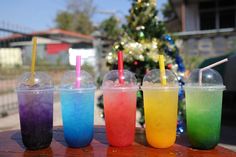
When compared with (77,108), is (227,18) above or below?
above

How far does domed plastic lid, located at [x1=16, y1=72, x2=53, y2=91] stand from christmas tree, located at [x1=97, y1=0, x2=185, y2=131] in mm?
2316

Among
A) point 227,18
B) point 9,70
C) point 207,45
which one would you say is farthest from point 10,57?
point 227,18

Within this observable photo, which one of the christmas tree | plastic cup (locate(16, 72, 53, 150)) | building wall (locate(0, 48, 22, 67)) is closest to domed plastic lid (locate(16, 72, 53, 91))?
plastic cup (locate(16, 72, 53, 150))

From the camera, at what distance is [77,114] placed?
1.45m

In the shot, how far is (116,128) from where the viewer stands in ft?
4.83

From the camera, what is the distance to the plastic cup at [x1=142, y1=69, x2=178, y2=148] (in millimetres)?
1418

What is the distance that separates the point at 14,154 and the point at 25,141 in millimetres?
69

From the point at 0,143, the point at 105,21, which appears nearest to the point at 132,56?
the point at 0,143

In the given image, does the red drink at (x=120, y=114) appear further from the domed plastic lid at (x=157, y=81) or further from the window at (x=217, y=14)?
the window at (x=217, y=14)

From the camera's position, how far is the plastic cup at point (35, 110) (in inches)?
57.0

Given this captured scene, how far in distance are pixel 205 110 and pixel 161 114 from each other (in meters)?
0.17

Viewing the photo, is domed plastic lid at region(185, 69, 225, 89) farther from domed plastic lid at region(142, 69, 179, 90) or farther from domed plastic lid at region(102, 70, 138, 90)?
domed plastic lid at region(102, 70, 138, 90)

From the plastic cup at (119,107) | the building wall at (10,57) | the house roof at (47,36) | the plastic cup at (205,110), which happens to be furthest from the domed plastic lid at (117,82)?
the building wall at (10,57)

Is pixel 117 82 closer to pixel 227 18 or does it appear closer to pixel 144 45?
pixel 144 45
